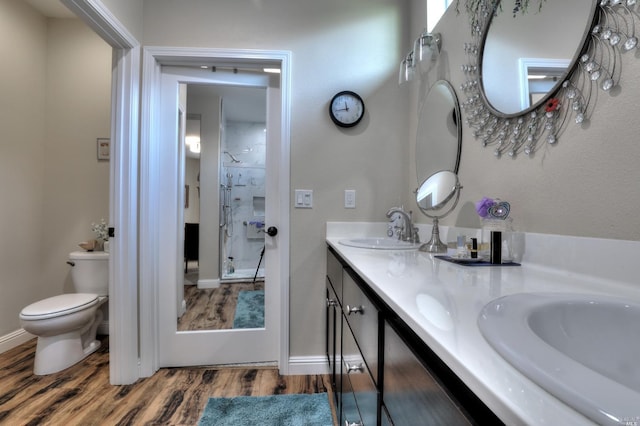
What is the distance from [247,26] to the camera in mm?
1800

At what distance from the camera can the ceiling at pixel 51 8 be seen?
210 centimetres

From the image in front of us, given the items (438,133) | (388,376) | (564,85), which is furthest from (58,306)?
(564,85)

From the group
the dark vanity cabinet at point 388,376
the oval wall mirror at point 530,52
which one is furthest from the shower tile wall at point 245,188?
the oval wall mirror at point 530,52

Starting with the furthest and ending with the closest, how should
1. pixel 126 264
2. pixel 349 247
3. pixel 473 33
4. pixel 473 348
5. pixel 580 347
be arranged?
pixel 126 264 < pixel 349 247 < pixel 473 33 < pixel 580 347 < pixel 473 348

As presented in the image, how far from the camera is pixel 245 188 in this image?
1858 mm

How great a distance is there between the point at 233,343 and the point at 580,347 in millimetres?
1836

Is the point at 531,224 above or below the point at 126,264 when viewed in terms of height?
above

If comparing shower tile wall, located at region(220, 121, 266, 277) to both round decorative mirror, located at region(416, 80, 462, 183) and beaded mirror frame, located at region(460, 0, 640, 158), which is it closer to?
round decorative mirror, located at region(416, 80, 462, 183)

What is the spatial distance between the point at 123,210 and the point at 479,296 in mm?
1834

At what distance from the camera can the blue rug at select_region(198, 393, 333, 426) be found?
4.42ft

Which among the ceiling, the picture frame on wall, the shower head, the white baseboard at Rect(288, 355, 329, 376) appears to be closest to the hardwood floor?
the white baseboard at Rect(288, 355, 329, 376)

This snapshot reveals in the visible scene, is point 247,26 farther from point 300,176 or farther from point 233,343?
point 233,343

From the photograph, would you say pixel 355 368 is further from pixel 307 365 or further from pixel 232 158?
pixel 232 158

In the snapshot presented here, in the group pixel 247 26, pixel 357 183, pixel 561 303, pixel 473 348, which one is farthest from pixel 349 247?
pixel 247 26
